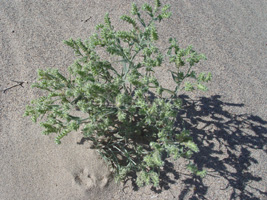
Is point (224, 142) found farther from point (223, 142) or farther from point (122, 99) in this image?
point (122, 99)

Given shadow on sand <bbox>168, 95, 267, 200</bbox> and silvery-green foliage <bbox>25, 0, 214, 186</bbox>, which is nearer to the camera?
silvery-green foliage <bbox>25, 0, 214, 186</bbox>

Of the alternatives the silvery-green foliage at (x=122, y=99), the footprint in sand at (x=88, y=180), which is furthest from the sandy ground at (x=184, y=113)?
the silvery-green foliage at (x=122, y=99)

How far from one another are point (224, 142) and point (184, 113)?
0.47m

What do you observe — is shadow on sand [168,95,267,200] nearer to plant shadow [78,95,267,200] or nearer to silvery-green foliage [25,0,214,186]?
plant shadow [78,95,267,200]

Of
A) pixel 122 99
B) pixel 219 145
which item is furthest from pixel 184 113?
pixel 122 99

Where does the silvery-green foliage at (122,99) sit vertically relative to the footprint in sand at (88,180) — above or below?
above

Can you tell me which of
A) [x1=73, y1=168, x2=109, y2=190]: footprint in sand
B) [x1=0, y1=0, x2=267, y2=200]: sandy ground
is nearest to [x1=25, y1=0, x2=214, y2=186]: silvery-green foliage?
[x1=73, y1=168, x2=109, y2=190]: footprint in sand

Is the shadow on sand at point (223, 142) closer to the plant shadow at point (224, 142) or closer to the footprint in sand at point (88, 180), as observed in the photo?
the plant shadow at point (224, 142)

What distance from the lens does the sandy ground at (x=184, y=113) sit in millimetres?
2307

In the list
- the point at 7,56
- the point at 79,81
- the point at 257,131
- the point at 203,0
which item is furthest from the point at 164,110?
the point at 203,0

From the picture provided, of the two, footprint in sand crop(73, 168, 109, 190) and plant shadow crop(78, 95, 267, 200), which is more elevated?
footprint in sand crop(73, 168, 109, 190)

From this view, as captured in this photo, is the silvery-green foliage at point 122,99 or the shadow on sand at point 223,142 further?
the shadow on sand at point 223,142

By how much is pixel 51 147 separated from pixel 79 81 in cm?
100

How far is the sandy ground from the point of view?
Result: 7.57ft
